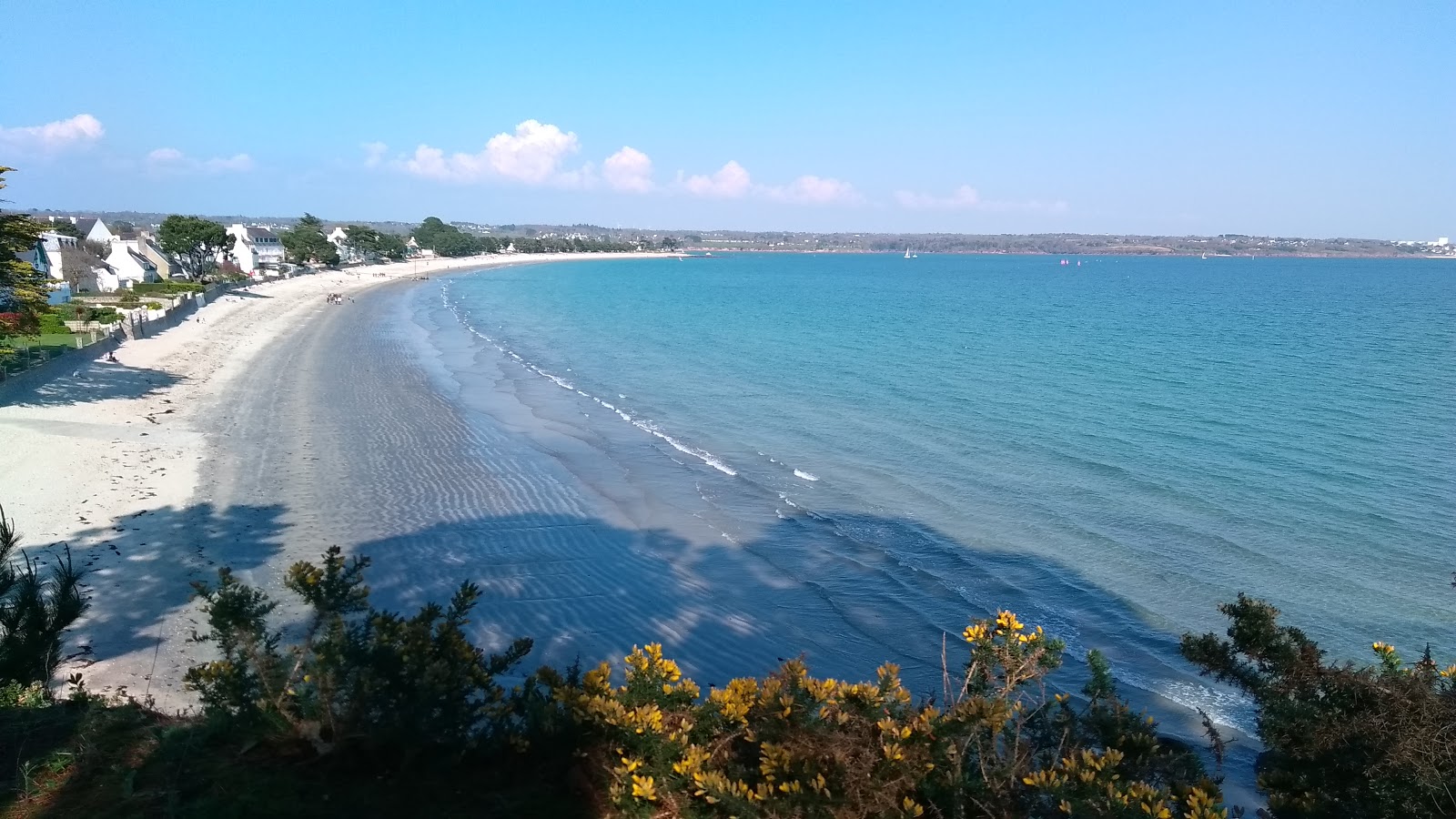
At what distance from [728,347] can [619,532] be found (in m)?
28.9

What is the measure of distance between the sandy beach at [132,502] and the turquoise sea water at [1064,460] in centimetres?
732

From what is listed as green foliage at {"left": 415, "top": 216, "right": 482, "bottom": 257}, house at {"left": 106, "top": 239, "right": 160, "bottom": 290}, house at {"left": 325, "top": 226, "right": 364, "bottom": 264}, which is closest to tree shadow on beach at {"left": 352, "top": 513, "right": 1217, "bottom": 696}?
house at {"left": 106, "top": 239, "right": 160, "bottom": 290}

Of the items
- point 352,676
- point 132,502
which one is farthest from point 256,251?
point 352,676

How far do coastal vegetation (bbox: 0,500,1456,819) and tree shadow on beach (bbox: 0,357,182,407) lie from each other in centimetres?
2108

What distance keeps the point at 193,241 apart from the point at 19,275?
52294mm

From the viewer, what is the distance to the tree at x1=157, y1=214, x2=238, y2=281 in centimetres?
6488

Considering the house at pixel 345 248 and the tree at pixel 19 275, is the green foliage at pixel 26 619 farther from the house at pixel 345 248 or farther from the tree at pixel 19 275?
the house at pixel 345 248

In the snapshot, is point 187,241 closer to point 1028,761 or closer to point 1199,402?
point 1199,402

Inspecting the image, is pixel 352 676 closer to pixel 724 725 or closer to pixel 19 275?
pixel 724 725

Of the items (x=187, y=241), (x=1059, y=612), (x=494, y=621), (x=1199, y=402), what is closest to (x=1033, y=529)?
(x=1059, y=612)

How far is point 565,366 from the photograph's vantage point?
36812 millimetres

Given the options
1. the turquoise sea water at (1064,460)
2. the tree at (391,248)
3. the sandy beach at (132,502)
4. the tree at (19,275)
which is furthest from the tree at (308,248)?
the tree at (19,275)

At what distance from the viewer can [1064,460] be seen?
21.4 m

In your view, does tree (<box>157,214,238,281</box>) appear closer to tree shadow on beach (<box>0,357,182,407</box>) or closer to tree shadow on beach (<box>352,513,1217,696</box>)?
tree shadow on beach (<box>0,357,182,407</box>)
